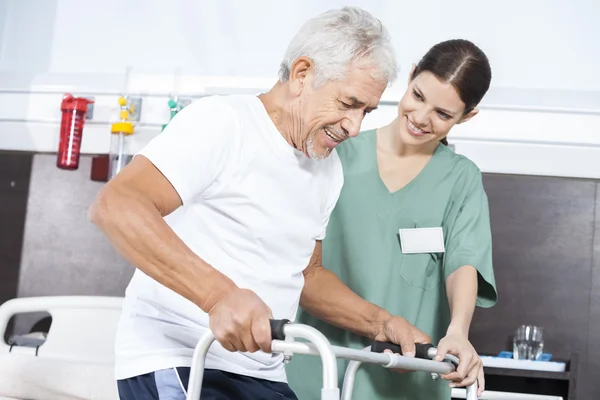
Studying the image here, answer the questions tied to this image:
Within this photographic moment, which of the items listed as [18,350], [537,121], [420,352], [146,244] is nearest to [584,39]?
[537,121]

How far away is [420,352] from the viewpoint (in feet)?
5.75

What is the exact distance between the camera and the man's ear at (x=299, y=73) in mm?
1627

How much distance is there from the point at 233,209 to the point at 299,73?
278 mm

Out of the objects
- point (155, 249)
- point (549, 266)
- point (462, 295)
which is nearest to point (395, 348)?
point (462, 295)

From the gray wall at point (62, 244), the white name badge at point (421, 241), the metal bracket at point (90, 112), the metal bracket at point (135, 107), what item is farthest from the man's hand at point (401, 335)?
the metal bracket at point (90, 112)

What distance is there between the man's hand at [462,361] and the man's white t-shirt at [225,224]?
1.04 feet

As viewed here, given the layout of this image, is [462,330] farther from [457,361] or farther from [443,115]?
[443,115]

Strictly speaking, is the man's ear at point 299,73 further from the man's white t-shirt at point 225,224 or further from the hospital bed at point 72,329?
the hospital bed at point 72,329

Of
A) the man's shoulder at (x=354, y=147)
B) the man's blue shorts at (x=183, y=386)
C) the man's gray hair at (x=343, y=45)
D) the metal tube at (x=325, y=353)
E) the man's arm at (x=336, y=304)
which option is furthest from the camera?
the man's shoulder at (x=354, y=147)

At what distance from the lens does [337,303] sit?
75.3 inches

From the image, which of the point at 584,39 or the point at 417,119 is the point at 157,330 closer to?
the point at 417,119

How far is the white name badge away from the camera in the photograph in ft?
6.97

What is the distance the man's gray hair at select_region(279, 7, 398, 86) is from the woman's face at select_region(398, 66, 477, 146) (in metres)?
0.47

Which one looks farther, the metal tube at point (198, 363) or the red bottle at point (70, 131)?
the red bottle at point (70, 131)
